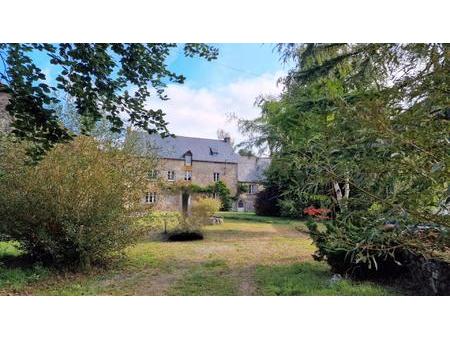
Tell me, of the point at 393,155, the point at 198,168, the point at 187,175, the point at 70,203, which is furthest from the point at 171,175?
the point at 393,155

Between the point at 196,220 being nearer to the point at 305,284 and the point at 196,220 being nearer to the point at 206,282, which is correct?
the point at 206,282

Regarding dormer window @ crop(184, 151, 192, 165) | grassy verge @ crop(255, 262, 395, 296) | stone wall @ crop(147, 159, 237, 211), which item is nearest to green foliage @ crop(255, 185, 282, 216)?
stone wall @ crop(147, 159, 237, 211)

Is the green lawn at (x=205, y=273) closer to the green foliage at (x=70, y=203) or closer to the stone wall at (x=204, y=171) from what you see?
the green foliage at (x=70, y=203)

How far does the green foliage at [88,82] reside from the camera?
113 inches

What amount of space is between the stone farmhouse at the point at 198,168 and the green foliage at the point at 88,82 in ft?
0.85

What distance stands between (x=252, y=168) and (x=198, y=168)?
0.60 m

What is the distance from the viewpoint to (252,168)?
4008 millimetres

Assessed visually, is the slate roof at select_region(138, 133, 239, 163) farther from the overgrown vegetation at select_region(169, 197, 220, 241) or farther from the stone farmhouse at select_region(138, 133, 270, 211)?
the overgrown vegetation at select_region(169, 197, 220, 241)

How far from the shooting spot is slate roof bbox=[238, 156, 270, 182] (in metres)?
3.79

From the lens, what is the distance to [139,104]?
122 inches

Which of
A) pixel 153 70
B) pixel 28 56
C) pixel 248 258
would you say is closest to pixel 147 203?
pixel 248 258

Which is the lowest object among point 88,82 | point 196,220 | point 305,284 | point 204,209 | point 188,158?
point 305,284
